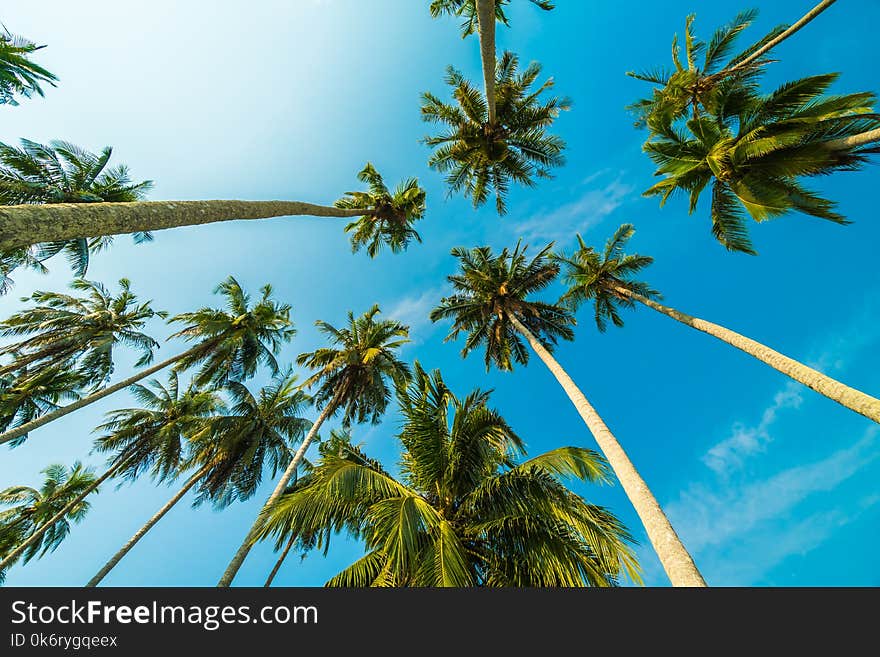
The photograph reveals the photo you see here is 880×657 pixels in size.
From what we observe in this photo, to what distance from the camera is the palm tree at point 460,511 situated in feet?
19.6

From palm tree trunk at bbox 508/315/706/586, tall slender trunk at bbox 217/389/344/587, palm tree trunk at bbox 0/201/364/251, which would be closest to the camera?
palm tree trunk at bbox 0/201/364/251

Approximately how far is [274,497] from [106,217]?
29.6 feet

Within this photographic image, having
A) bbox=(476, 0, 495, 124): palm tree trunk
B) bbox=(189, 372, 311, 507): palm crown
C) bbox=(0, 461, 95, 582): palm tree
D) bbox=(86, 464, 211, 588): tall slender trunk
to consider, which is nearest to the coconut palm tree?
bbox=(476, 0, 495, 124): palm tree trunk

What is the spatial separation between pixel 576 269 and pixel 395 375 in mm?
9936

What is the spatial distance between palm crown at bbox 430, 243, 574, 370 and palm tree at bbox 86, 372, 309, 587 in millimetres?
9280

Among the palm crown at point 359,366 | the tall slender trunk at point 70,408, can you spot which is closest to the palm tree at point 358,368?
the palm crown at point 359,366

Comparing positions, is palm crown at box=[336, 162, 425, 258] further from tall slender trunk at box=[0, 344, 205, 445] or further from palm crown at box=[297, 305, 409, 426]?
tall slender trunk at box=[0, 344, 205, 445]

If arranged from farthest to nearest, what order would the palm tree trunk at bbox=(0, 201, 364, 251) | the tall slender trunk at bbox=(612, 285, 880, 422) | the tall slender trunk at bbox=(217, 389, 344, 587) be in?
the tall slender trunk at bbox=(217, 389, 344, 587) < the tall slender trunk at bbox=(612, 285, 880, 422) < the palm tree trunk at bbox=(0, 201, 364, 251)

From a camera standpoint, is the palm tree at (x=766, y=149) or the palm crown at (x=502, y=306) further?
the palm crown at (x=502, y=306)

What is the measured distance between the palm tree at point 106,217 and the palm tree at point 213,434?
1244 centimetres

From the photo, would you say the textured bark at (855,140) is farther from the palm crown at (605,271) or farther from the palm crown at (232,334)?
the palm crown at (232,334)

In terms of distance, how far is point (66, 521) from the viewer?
18938 millimetres

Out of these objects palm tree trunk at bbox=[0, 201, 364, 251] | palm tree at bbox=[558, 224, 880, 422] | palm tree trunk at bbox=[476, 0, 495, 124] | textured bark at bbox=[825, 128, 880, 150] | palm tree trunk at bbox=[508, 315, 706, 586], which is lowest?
palm tree trunk at bbox=[508, 315, 706, 586]

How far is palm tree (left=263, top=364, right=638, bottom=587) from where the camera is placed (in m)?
5.96
